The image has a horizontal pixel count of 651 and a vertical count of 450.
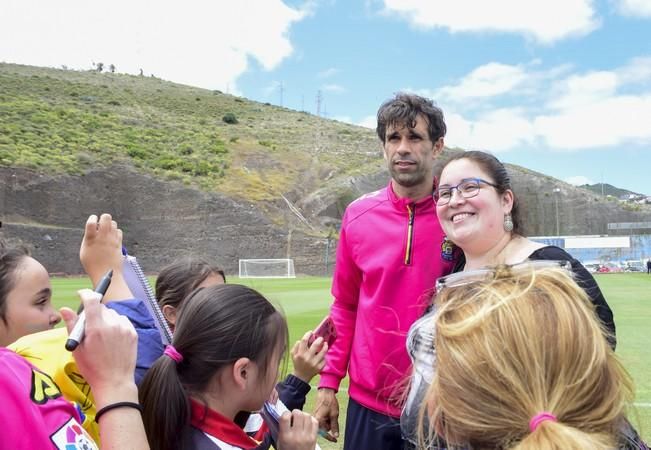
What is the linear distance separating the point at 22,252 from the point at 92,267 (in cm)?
50

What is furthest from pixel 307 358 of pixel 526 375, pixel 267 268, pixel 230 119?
pixel 230 119

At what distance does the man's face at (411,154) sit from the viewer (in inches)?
122

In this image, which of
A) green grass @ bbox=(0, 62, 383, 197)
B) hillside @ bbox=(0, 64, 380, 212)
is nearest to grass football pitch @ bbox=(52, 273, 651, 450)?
hillside @ bbox=(0, 64, 380, 212)

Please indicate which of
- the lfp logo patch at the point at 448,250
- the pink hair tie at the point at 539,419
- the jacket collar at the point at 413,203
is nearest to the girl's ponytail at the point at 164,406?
the pink hair tie at the point at 539,419

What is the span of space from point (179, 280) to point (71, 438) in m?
1.86

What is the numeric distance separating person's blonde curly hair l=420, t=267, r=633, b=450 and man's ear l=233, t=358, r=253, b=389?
0.80 meters

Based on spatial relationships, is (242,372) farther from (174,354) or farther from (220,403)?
(174,354)

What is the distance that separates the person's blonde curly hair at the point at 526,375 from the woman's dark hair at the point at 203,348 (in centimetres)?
81

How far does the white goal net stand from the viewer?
41.2 metres

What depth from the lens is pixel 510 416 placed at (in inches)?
47.1

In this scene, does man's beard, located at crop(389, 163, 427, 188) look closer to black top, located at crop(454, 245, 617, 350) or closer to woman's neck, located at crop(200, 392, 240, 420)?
black top, located at crop(454, 245, 617, 350)

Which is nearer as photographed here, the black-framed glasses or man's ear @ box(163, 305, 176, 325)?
the black-framed glasses

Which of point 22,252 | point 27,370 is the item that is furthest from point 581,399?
point 22,252

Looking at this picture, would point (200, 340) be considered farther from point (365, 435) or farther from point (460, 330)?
point (365, 435)
